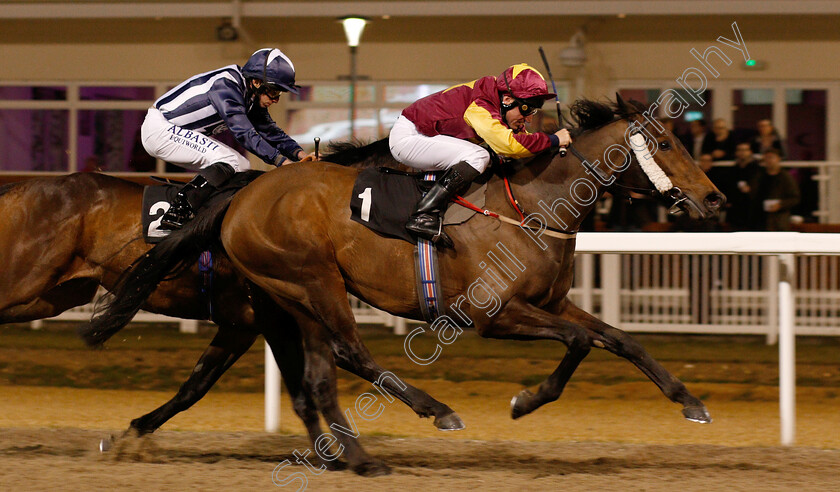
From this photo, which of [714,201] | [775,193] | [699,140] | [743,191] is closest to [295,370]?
[714,201]

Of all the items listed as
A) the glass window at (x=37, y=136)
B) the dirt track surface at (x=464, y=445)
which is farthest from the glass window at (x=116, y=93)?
the dirt track surface at (x=464, y=445)

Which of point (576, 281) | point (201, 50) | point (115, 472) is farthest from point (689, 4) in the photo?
point (115, 472)

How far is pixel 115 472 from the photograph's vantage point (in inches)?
168

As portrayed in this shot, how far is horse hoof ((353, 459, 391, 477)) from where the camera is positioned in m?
4.23

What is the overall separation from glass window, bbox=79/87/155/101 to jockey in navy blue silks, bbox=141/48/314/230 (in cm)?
652

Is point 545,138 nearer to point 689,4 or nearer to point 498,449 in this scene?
point 498,449

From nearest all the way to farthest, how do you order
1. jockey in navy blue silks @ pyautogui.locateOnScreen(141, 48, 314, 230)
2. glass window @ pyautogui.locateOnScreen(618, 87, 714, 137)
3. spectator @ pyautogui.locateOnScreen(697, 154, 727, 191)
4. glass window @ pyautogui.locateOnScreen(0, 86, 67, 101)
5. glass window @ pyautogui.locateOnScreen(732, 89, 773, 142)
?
jockey in navy blue silks @ pyautogui.locateOnScreen(141, 48, 314, 230) → spectator @ pyautogui.locateOnScreen(697, 154, 727, 191) → glass window @ pyautogui.locateOnScreen(618, 87, 714, 137) → glass window @ pyautogui.locateOnScreen(732, 89, 773, 142) → glass window @ pyautogui.locateOnScreen(0, 86, 67, 101)

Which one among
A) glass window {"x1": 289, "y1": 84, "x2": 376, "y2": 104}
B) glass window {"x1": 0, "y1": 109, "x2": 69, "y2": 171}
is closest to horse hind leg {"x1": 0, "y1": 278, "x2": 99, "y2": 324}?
glass window {"x1": 289, "y1": 84, "x2": 376, "y2": 104}

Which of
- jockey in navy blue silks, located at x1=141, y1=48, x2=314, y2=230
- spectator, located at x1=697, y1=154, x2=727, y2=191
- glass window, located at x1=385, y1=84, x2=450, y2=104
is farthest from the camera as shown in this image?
glass window, located at x1=385, y1=84, x2=450, y2=104

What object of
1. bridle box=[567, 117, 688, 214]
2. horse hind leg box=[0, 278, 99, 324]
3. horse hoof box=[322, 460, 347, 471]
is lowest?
horse hoof box=[322, 460, 347, 471]

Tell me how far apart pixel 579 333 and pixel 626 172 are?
0.76m

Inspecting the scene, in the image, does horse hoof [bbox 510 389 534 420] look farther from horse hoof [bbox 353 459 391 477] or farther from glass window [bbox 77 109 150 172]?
glass window [bbox 77 109 150 172]

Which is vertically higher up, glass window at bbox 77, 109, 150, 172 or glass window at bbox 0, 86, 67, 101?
glass window at bbox 0, 86, 67, 101

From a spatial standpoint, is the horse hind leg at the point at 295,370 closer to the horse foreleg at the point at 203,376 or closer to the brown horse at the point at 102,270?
the brown horse at the point at 102,270
